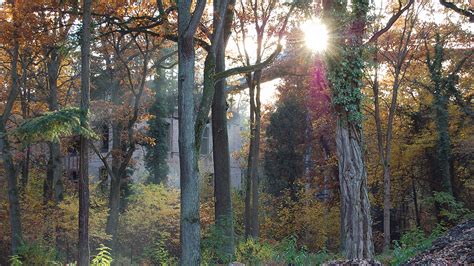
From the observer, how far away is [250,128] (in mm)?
17438

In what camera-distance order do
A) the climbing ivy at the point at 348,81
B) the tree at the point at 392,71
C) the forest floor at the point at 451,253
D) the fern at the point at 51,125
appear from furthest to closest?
the tree at the point at 392,71
the climbing ivy at the point at 348,81
the fern at the point at 51,125
the forest floor at the point at 451,253

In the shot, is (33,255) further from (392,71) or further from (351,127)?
(392,71)

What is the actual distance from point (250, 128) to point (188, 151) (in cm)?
911

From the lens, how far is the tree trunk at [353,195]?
8.73m

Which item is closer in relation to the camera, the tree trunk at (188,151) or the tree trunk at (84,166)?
the tree trunk at (188,151)

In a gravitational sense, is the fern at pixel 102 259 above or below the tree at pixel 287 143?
below

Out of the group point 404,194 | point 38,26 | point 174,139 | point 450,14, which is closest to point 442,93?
point 450,14

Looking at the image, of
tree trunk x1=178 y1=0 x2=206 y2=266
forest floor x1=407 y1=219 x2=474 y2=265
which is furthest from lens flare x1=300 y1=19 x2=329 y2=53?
forest floor x1=407 y1=219 x2=474 y2=265

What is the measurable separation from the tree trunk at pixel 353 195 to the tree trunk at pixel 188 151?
274 centimetres

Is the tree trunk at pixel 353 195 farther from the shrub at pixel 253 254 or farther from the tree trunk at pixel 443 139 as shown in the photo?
the tree trunk at pixel 443 139

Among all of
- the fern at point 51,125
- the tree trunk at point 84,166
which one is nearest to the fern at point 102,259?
the tree trunk at point 84,166

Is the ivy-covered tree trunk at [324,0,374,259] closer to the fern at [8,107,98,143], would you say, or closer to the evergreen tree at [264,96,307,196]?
the fern at [8,107,98,143]

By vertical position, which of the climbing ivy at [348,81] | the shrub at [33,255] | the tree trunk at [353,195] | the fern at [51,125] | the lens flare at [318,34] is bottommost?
the shrub at [33,255]

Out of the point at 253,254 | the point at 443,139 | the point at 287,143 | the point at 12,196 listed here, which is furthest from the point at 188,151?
the point at 287,143
